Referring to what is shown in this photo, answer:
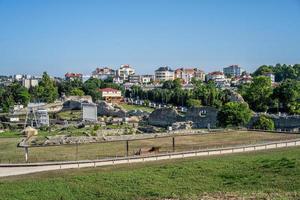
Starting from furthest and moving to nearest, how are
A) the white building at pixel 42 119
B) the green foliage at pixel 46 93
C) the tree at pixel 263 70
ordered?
the tree at pixel 263 70 → the green foliage at pixel 46 93 → the white building at pixel 42 119

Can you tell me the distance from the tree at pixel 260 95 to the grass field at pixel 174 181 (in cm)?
4063

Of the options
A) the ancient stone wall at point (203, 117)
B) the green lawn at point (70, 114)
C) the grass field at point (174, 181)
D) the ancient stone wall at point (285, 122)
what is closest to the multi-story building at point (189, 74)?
the green lawn at point (70, 114)

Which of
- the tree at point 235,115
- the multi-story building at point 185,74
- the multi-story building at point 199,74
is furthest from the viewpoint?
the multi-story building at point 199,74

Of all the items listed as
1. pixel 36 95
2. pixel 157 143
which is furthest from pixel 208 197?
pixel 36 95

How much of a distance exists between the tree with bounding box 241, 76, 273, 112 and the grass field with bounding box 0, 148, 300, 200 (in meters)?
40.6

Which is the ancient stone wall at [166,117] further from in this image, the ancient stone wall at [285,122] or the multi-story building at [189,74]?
the multi-story building at [189,74]

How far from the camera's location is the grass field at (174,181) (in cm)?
1809

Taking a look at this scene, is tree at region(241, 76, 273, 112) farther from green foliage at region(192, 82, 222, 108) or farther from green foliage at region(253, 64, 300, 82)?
green foliage at region(253, 64, 300, 82)

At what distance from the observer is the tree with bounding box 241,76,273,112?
64000mm

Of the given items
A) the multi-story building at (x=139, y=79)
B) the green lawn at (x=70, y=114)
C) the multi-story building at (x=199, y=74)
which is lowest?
the green lawn at (x=70, y=114)

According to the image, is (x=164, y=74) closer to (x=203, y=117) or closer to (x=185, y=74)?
(x=185, y=74)

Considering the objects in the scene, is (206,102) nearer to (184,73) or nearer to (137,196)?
(137,196)

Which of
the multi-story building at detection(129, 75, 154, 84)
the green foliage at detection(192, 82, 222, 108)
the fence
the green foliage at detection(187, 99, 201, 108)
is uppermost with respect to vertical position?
the multi-story building at detection(129, 75, 154, 84)

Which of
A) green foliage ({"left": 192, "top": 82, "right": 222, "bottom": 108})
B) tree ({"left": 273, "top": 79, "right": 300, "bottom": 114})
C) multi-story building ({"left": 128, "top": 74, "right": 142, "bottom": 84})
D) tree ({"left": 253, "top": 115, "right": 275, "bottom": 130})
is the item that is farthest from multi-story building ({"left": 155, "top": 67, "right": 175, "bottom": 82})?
tree ({"left": 253, "top": 115, "right": 275, "bottom": 130})
